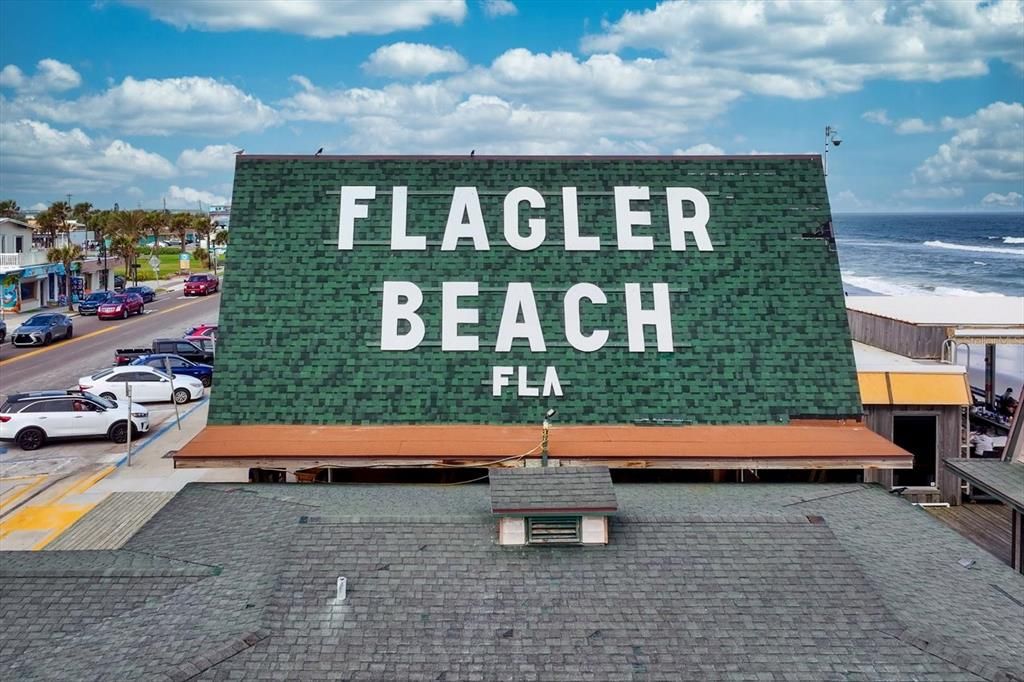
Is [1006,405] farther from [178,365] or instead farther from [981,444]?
[178,365]

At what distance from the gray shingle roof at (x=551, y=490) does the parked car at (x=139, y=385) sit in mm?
26191

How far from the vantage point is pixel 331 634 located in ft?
36.1

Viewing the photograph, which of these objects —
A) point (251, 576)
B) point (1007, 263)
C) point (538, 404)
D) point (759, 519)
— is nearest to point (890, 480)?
point (538, 404)

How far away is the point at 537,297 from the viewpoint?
21172 millimetres

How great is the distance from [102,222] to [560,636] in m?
121

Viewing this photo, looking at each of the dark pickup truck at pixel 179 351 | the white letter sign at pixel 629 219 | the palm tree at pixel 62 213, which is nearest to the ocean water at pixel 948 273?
the white letter sign at pixel 629 219

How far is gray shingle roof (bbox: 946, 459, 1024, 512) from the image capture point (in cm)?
1736

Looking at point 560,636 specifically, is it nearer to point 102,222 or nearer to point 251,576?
point 251,576

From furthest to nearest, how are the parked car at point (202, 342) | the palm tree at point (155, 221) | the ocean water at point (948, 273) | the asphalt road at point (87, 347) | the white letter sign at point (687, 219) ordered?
the palm tree at point (155, 221), the ocean water at point (948, 273), the parked car at point (202, 342), the asphalt road at point (87, 347), the white letter sign at point (687, 219)

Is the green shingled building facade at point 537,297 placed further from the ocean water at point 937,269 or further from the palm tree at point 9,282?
the ocean water at point 937,269

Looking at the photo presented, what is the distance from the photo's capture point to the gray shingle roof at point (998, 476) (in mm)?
17359

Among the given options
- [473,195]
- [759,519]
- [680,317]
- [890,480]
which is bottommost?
[890,480]

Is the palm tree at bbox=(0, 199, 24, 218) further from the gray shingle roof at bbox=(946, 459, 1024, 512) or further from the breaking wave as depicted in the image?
the breaking wave

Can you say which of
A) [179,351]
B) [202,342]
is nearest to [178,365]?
[179,351]
